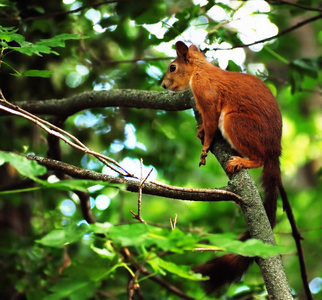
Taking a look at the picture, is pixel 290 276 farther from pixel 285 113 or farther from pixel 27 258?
pixel 285 113

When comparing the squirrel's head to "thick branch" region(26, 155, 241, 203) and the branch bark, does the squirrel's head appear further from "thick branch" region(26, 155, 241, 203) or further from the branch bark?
"thick branch" region(26, 155, 241, 203)

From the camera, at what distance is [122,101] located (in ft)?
10.1

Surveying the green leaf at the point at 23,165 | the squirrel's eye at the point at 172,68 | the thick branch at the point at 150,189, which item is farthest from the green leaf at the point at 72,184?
the squirrel's eye at the point at 172,68

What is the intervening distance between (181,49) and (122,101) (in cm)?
99

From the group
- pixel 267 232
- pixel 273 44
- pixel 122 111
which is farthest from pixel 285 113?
pixel 267 232

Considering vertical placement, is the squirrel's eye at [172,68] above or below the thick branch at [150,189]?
below

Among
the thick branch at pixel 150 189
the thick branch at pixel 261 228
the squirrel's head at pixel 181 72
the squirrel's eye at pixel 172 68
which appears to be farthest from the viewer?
the squirrel's eye at pixel 172 68

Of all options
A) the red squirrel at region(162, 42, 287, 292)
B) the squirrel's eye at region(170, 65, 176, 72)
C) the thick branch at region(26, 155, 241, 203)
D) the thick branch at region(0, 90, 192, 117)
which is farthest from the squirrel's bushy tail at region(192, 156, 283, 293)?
the squirrel's eye at region(170, 65, 176, 72)

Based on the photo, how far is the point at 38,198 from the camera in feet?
15.9

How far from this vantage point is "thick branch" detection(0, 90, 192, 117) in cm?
301

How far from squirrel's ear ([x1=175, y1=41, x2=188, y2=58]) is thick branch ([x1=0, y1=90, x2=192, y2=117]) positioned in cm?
75

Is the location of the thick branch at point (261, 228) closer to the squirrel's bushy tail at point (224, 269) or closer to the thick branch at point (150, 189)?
the thick branch at point (150, 189)

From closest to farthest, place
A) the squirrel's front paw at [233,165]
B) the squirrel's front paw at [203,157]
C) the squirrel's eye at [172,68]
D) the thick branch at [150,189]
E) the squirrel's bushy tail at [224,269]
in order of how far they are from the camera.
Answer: the thick branch at [150,189]
the squirrel's front paw at [233,165]
the squirrel's bushy tail at [224,269]
the squirrel's front paw at [203,157]
the squirrel's eye at [172,68]

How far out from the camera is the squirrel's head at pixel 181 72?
3.79m
